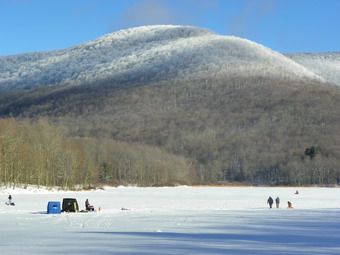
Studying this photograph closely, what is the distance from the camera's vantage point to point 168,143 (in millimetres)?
198625

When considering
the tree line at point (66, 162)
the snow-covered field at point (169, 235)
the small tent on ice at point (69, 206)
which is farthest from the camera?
the tree line at point (66, 162)

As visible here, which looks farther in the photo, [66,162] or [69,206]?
[66,162]

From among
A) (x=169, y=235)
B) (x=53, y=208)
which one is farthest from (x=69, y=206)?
(x=169, y=235)

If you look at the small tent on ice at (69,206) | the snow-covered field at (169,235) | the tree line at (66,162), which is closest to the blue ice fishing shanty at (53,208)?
the small tent on ice at (69,206)

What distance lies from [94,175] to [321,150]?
7847 cm

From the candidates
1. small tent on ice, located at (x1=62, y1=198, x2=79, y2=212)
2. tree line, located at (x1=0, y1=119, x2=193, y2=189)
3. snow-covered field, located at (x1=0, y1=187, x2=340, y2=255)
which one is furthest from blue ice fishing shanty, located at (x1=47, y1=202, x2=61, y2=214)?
tree line, located at (x1=0, y1=119, x2=193, y2=189)

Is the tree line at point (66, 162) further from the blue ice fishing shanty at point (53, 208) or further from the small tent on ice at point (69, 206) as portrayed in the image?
the blue ice fishing shanty at point (53, 208)

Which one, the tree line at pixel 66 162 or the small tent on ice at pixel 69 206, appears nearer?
the small tent on ice at pixel 69 206

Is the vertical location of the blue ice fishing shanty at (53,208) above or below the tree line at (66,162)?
below

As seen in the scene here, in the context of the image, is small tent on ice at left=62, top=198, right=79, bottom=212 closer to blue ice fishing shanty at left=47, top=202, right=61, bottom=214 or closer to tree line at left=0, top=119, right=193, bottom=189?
blue ice fishing shanty at left=47, top=202, right=61, bottom=214

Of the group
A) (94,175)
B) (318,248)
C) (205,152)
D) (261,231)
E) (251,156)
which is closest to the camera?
(318,248)

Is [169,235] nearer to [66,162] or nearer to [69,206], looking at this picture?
[69,206]

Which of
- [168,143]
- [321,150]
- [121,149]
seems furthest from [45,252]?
[168,143]

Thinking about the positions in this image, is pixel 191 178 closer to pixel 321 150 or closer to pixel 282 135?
pixel 321 150
